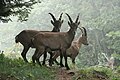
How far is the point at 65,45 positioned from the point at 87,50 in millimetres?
18547

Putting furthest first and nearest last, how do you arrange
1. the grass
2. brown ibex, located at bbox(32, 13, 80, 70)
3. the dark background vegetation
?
the dark background vegetation, brown ibex, located at bbox(32, 13, 80, 70), the grass

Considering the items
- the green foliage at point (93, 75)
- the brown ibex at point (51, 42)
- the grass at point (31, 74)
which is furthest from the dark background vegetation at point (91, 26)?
the grass at point (31, 74)

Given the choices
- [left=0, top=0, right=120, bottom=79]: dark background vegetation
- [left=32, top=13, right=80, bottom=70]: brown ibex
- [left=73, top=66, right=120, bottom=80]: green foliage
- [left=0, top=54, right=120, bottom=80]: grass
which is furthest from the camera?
[left=0, top=0, right=120, bottom=79]: dark background vegetation

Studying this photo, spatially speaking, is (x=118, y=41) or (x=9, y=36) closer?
(x=118, y=41)

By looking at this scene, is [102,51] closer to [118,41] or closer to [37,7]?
[118,41]

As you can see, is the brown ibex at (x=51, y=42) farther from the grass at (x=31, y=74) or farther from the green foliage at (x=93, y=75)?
the green foliage at (x=93, y=75)

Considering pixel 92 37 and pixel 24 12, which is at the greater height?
pixel 24 12

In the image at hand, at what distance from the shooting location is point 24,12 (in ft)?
32.6

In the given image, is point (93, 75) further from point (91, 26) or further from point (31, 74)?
point (91, 26)

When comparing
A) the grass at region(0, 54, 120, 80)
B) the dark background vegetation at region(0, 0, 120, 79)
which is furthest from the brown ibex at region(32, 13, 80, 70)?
the dark background vegetation at region(0, 0, 120, 79)

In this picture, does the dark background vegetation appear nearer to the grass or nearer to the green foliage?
the green foliage

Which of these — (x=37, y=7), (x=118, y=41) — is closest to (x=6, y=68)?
(x=118, y=41)

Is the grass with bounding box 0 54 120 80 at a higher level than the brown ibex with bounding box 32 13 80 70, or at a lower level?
lower

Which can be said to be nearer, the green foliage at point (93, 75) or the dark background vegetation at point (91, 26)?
the green foliage at point (93, 75)
